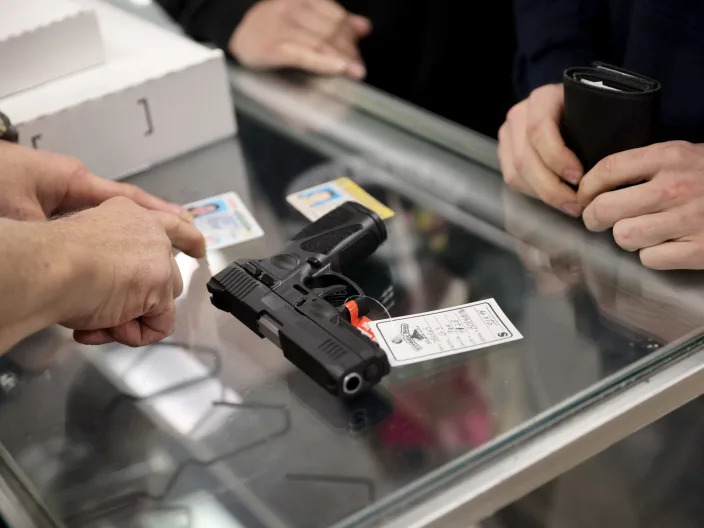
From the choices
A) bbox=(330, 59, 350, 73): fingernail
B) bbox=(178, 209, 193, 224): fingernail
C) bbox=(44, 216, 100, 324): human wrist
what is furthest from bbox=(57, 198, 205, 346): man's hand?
bbox=(330, 59, 350, 73): fingernail

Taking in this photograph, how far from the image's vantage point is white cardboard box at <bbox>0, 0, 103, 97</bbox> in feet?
3.48

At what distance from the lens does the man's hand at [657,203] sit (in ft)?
2.68

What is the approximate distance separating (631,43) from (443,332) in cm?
48

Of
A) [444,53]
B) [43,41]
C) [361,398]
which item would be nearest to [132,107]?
[43,41]

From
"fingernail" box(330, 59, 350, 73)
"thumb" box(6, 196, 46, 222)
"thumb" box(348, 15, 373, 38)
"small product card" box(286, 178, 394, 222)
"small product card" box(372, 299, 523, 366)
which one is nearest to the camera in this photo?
"small product card" box(372, 299, 523, 366)

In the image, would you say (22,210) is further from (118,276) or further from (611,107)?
(611,107)

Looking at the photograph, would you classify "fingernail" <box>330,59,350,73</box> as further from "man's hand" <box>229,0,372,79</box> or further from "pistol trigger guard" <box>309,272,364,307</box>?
"pistol trigger guard" <box>309,272,364,307</box>

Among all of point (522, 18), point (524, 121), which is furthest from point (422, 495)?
point (522, 18)

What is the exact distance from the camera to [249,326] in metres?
0.79

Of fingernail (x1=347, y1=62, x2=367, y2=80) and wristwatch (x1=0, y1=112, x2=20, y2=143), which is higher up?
wristwatch (x1=0, y1=112, x2=20, y2=143)

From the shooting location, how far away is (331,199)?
3.31 feet

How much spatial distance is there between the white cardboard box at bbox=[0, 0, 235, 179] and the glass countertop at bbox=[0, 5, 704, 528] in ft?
0.64

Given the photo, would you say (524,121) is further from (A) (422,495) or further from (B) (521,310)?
(A) (422,495)

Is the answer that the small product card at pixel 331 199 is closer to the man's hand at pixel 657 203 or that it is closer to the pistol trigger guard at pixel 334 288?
the pistol trigger guard at pixel 334 288
